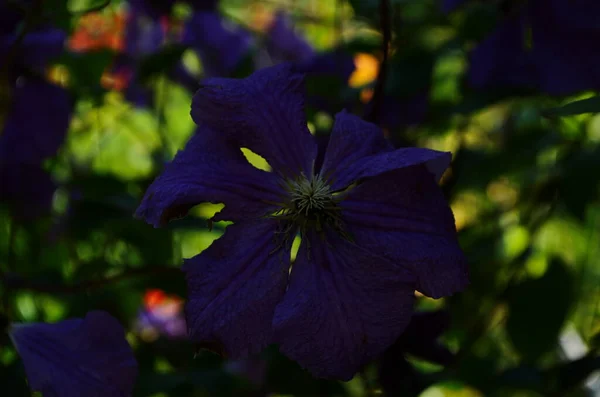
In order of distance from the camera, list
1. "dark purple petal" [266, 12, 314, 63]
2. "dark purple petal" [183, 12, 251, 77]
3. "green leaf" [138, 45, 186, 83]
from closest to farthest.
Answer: "green leaf" [138, 45, 186, 83] → "dark purple petal" [183, 12, 251, 77] → "dark purple petal" [266, 12, 314, 63]

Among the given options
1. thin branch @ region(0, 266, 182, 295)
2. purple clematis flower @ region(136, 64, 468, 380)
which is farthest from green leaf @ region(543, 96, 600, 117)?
thin branch @ region(0, 266, 182, 295)

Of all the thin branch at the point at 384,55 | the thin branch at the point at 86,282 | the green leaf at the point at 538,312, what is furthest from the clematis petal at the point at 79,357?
the green leaf at the point at 538,312

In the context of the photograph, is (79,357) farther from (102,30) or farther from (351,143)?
(102,30)

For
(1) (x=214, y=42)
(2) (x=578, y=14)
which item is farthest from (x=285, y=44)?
(2) (x=578, y=14)

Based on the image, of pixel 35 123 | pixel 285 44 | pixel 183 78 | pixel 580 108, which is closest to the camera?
pixel 580 108

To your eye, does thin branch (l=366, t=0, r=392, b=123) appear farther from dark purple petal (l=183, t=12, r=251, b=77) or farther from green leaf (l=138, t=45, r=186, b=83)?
dark purple petal (l=183, t=12, r=251, b=77)
